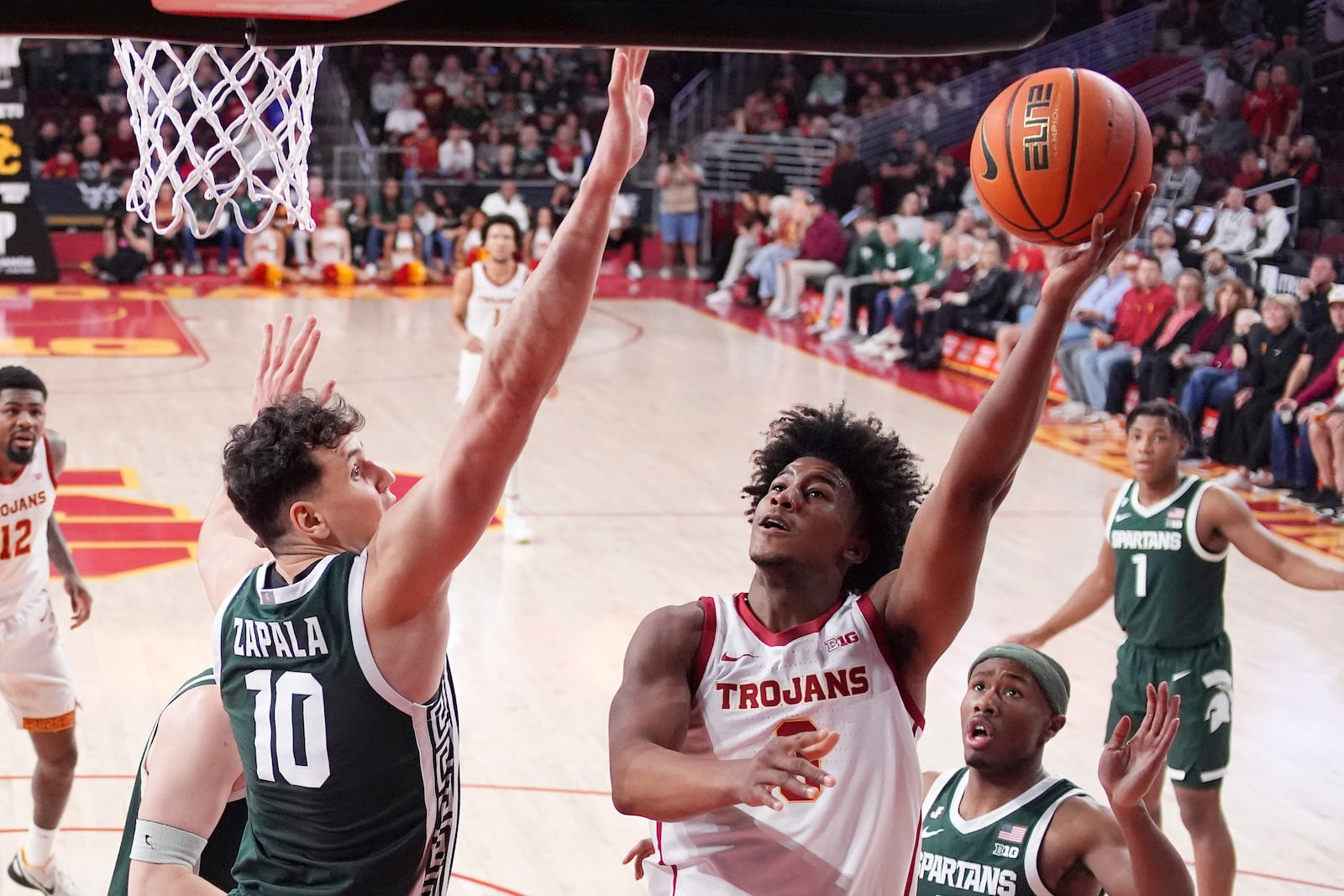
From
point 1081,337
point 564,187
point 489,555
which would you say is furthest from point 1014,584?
point 564,187

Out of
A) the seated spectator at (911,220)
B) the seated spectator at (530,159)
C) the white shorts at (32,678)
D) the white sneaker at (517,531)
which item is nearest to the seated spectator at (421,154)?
the seated spectator at (530,159)

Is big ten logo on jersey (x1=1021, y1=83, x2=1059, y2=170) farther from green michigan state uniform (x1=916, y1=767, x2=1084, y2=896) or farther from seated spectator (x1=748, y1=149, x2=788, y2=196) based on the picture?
seated spectator (x1=748, y1=149, x2=788, y2=196)

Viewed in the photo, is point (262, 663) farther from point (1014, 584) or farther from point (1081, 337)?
point (1081, 337)

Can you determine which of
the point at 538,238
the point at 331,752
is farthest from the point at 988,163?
the point at 538,238

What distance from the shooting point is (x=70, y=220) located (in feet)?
66.9

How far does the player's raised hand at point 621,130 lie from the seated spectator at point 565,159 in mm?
20152

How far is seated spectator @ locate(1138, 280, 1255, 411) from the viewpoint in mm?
11867

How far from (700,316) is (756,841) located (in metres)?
16.2

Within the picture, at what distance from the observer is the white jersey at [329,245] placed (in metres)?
20.3

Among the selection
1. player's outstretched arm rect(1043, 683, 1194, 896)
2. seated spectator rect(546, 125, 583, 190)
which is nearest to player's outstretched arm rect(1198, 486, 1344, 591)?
player's outstretched arm rect(1043, 683, 1194, 896)

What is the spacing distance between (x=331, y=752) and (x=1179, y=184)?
14538mm

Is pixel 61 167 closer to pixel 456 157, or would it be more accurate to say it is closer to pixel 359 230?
pixel 359 230

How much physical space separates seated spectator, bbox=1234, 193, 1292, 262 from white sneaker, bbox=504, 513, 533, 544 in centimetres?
743

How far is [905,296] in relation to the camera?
52.4ft
